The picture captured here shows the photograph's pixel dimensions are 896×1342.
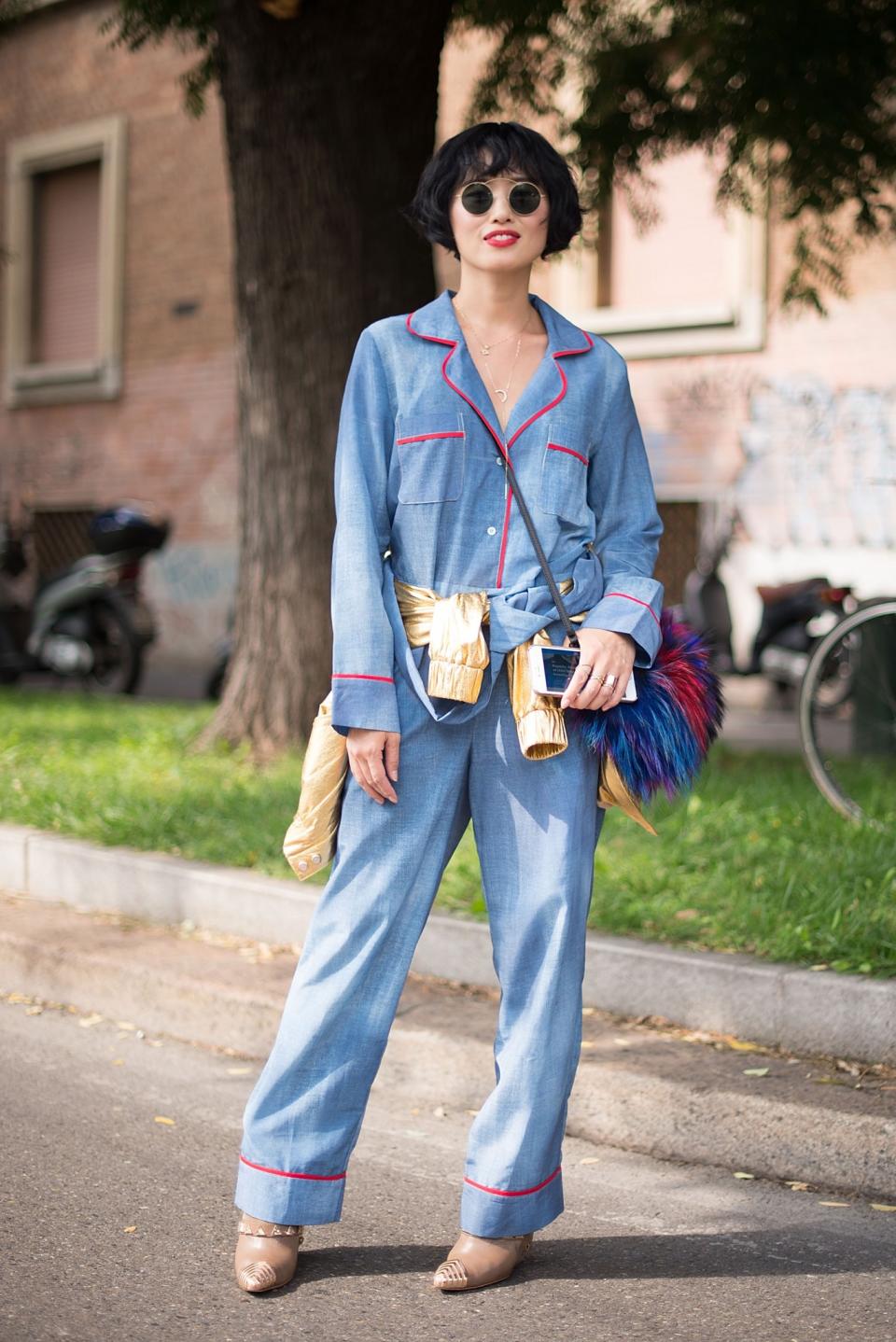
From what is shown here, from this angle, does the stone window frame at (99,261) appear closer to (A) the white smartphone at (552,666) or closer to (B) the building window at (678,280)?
(B) the building window at (678,280)

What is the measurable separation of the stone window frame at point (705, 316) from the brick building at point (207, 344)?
20mm

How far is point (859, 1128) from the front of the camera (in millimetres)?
3381

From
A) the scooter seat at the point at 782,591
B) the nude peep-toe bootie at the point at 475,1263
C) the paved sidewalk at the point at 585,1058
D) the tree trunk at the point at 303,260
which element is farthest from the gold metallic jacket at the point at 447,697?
the scooter seat at the point at 782,591

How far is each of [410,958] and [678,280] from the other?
496 inches

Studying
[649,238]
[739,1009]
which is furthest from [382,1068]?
[649,238]

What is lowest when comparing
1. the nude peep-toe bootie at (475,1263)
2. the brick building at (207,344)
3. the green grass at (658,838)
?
the nude peep-toe bootie at (475,1263)

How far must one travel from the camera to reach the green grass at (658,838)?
4.31 metres

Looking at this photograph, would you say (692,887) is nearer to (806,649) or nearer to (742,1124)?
(742,1124)

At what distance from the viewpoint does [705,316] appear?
546 inches

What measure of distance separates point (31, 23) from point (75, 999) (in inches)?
667

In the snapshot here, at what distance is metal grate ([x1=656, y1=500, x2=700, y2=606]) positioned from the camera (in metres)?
14.2

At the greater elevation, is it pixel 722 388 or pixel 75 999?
pixel 722 388

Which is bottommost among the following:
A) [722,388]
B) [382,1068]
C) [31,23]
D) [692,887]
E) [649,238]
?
[382,1068]

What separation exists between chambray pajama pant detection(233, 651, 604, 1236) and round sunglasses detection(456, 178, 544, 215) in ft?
2.63
